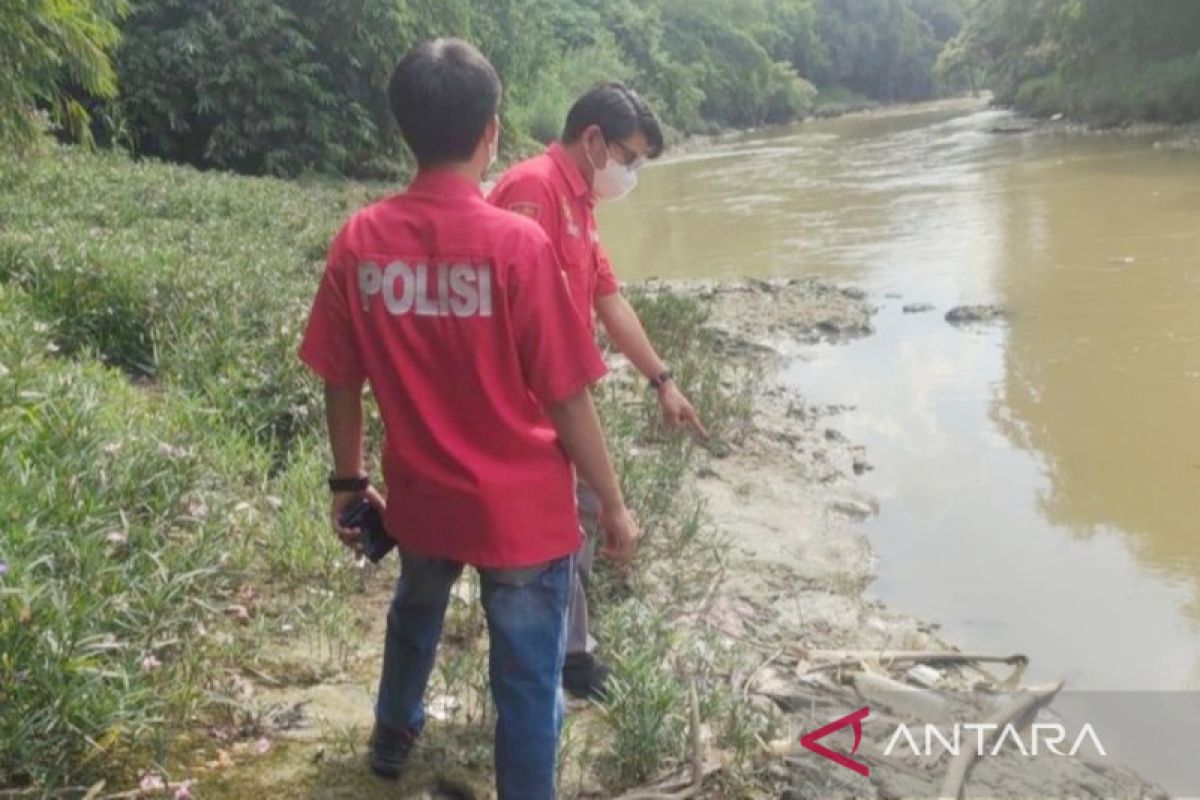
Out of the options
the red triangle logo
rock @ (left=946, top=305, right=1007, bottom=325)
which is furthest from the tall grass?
rock @ (left=946, top=305, right=1007, bottom=325)

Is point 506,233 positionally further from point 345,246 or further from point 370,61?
point 370,61

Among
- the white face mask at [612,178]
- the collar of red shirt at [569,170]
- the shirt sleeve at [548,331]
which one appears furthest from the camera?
the white face mask at [612,178]

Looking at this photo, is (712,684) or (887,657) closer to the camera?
(712,684)

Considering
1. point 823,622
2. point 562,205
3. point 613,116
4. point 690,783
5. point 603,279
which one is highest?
point 613,116

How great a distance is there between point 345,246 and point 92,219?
7.80 meters

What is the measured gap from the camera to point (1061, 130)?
31969 millimetres

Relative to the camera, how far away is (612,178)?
3.23 metres

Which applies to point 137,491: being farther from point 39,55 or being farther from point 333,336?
point 39,55

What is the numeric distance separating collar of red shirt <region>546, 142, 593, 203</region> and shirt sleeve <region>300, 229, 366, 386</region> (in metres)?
0.82

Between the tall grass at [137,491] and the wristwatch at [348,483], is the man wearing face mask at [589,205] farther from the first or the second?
the tall grass at [137,491]

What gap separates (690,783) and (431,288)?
137cm

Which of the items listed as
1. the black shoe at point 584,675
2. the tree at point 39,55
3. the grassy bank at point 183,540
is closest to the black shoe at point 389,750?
the grassy bank at point 183,540

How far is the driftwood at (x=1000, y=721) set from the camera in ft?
10.2

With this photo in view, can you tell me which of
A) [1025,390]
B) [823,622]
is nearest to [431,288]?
[823,622]
